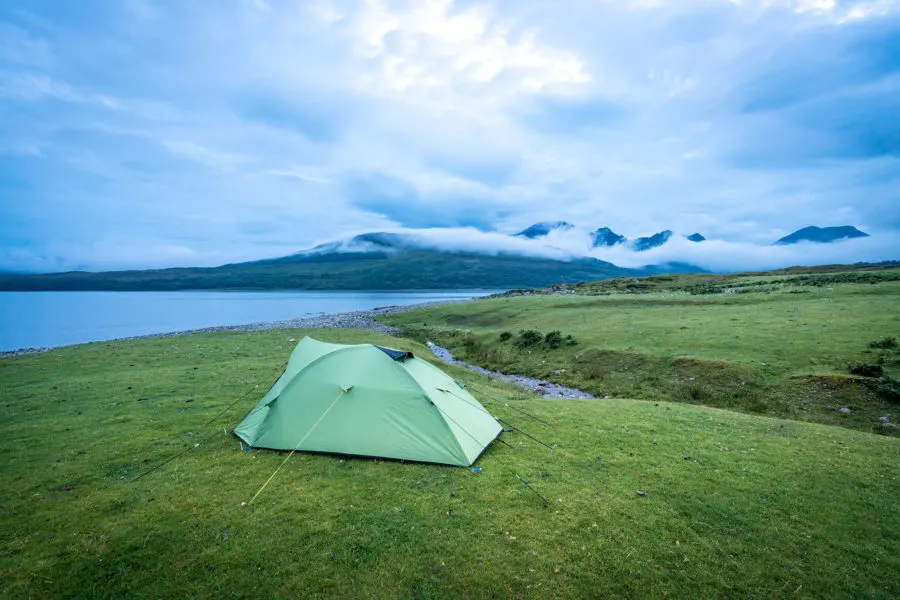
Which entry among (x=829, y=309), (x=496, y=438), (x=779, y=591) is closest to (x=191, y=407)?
(x=496, y=438)

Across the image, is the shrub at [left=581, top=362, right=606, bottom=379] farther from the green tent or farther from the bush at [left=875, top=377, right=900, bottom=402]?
the green tent

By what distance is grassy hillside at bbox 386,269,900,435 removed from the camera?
19.4 meters

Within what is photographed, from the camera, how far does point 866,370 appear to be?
20031 millimetres

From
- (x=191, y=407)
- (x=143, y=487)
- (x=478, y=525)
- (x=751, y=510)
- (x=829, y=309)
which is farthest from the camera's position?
(x=829, y=309)

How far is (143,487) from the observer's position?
998 cm

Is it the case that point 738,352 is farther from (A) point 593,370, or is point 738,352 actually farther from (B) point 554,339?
(B) point 554,339

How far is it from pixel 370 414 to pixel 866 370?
24273mm

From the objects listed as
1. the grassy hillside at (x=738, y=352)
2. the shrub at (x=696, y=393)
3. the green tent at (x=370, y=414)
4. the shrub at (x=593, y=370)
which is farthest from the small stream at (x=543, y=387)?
the green tent at (x=370, y=414)

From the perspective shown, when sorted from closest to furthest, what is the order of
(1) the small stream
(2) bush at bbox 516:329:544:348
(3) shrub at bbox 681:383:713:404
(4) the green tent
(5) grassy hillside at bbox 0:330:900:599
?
(5) grassy hillside at bbox 0:330:900:599
(4) the green tent
(3) shrub at bbox 681:383:713:404
(1) the small stream
(2) bush at bbox 516:329:544:348

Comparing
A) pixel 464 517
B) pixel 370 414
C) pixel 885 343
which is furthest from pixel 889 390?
pixel 370 414

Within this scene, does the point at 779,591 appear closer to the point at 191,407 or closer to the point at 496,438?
the point at 496,438

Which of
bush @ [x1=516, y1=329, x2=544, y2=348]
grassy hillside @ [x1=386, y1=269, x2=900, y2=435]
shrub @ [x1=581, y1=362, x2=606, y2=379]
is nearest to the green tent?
grassy hillside @ [x1=386, y1=269, x2=900, y2=435]

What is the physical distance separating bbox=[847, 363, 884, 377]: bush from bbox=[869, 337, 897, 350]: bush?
346 cm

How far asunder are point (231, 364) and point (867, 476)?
2951 cm
